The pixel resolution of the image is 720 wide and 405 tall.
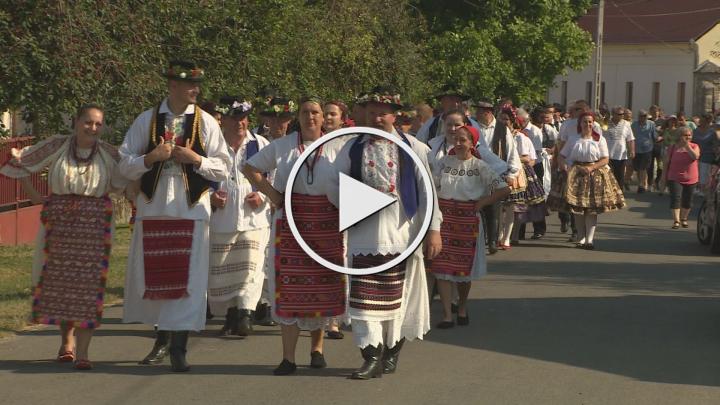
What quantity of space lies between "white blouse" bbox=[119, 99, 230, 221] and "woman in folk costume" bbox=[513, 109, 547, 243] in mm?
9457

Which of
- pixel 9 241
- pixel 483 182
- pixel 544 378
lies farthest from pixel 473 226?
pixel 9 241

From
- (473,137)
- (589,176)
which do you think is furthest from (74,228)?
(589,176)

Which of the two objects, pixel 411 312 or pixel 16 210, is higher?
pixel 16 210

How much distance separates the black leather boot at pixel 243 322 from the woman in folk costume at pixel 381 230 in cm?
192

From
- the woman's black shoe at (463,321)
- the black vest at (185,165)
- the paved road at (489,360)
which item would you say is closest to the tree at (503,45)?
the paved road at (489,360)

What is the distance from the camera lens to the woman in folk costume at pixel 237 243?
36.9 ft

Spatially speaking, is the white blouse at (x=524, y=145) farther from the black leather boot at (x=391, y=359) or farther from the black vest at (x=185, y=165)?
the black vest at (x=185, y=165)

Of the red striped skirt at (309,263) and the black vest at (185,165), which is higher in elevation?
the black vest at (185,165)

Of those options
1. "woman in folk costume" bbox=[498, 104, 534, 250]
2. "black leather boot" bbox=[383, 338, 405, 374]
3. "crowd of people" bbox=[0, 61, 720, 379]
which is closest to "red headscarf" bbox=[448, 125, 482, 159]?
"crowd of people" bbox=[0, 61, 720, 379]

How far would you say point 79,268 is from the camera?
31.6ft

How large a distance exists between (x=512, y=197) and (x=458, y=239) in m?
6.87

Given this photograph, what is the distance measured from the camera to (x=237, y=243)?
11.3 m

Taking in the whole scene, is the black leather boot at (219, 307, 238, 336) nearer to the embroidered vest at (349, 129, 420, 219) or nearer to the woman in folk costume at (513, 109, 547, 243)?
the embroidered vest at (349, 129, 420, 219)

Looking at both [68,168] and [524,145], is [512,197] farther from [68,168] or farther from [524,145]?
[68,168]
